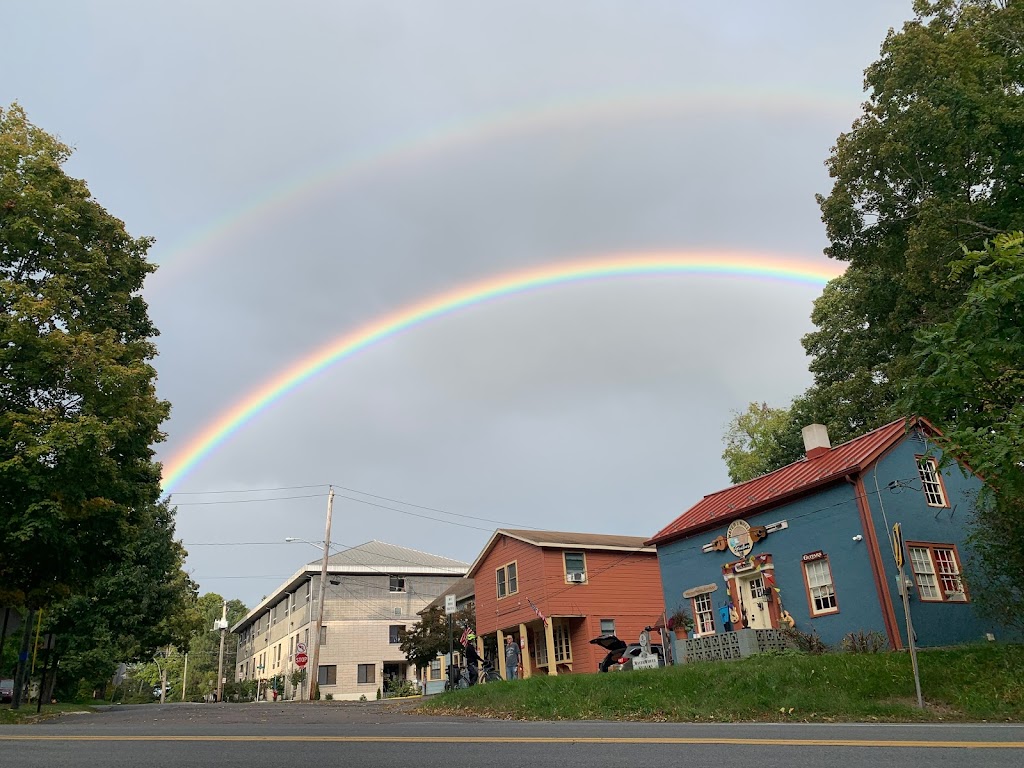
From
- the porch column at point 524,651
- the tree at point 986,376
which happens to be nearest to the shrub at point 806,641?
the tree at point 986,376

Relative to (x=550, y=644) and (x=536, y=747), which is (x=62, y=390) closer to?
(x=536, y=747)

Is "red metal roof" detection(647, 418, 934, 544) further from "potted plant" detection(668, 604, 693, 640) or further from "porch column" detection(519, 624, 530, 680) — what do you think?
"porch column" detection(519, 624, 530, 680)

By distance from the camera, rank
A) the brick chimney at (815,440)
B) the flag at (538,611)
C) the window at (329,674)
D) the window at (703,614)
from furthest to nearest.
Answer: the window at (329,674) < the flag at (538,611) < the brick chimney at (815,440) < the window at (703,614)

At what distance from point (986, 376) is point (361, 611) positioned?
1928 inches

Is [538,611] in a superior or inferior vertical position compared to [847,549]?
inferior

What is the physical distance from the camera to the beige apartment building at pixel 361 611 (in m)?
53.0

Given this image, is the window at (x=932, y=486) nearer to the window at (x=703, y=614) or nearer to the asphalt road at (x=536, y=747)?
the window at (x=703, y=614)

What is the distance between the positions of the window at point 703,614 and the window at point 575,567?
30.0 feet

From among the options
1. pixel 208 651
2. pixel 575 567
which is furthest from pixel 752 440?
pixel 208 651

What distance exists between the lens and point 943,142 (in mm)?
20547

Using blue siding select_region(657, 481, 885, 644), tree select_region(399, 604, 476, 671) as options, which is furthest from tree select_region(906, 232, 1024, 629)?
tree select_region(399, 604, 476, 671)

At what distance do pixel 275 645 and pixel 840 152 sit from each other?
59.5 m

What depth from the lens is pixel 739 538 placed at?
24062mm

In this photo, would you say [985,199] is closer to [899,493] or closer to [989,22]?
[989,22]
